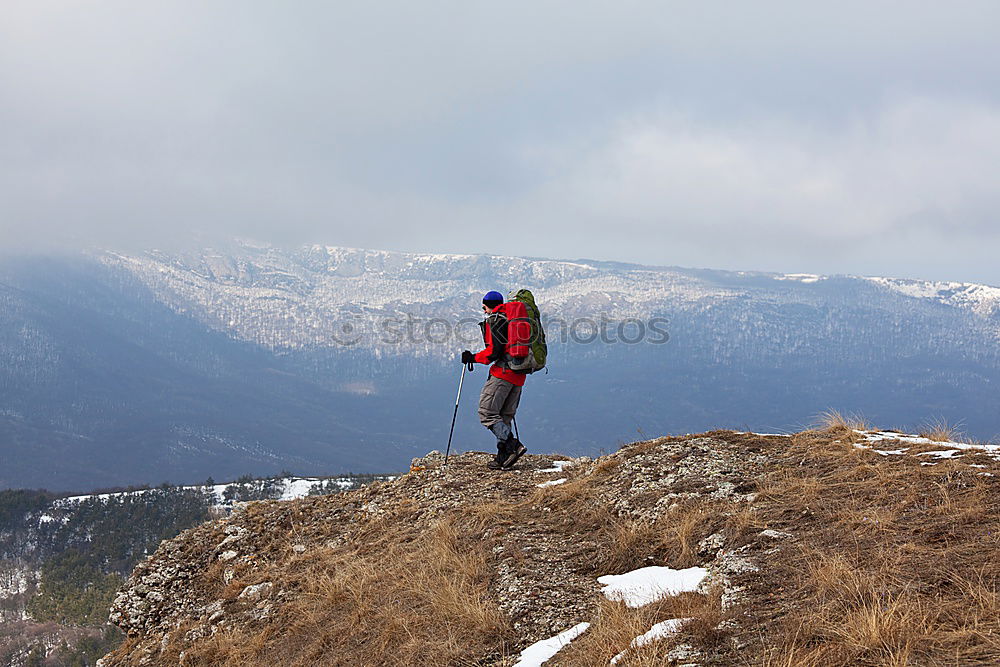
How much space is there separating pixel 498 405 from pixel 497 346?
4.02 feet

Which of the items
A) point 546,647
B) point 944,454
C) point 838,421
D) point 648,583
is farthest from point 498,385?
point 944,454

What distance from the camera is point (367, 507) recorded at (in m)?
12.4

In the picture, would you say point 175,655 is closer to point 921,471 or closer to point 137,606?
point 137,606

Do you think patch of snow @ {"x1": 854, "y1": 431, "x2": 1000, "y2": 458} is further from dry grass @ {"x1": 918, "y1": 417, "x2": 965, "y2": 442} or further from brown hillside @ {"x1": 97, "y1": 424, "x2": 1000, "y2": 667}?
brown hillside @ {"x1": 97, "y1": 424, "x2": 1000, "y2": 667}

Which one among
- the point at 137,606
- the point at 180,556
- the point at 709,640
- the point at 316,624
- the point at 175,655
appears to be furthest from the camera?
the point at 180,556

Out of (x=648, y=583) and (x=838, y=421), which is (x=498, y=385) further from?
(x=838, y=421)

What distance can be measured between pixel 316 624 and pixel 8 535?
245m

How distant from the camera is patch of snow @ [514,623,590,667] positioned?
18.4 feet

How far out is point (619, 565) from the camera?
290 inches

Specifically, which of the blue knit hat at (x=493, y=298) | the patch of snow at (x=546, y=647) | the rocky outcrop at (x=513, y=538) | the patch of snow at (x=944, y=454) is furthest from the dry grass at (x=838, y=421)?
the patch of snow at (x=546, y=647)

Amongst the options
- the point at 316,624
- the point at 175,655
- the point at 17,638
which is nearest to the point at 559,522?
the point at 316,624

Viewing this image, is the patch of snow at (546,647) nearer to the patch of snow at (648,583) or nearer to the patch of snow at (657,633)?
the patch of snow at (648,583)

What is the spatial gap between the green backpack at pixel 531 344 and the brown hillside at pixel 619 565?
2.18 m

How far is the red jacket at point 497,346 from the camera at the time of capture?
12547 millimetres
